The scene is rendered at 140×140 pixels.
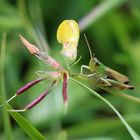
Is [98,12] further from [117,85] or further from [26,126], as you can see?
[26,126]

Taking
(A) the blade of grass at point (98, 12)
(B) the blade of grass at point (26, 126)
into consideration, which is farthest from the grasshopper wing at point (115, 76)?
(A) the blade of grass at point (98, 12)

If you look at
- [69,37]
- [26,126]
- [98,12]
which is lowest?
[26,126]

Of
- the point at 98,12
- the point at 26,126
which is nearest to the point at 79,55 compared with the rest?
Answer: the point at 98,12

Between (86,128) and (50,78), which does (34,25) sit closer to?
(86,128)

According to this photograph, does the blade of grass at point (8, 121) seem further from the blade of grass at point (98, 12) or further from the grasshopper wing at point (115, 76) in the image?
the blade of grass at point (98, 12)

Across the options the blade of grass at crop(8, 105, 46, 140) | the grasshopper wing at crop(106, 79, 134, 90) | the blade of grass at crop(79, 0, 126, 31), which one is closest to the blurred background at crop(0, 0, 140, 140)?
the blade of grass at crop(79, 0, 126, 31)

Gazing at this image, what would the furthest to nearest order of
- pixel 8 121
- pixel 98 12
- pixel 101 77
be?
pixel 98 12, pixel 101 77, pixel 8 121

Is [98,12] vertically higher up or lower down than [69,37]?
higher up
